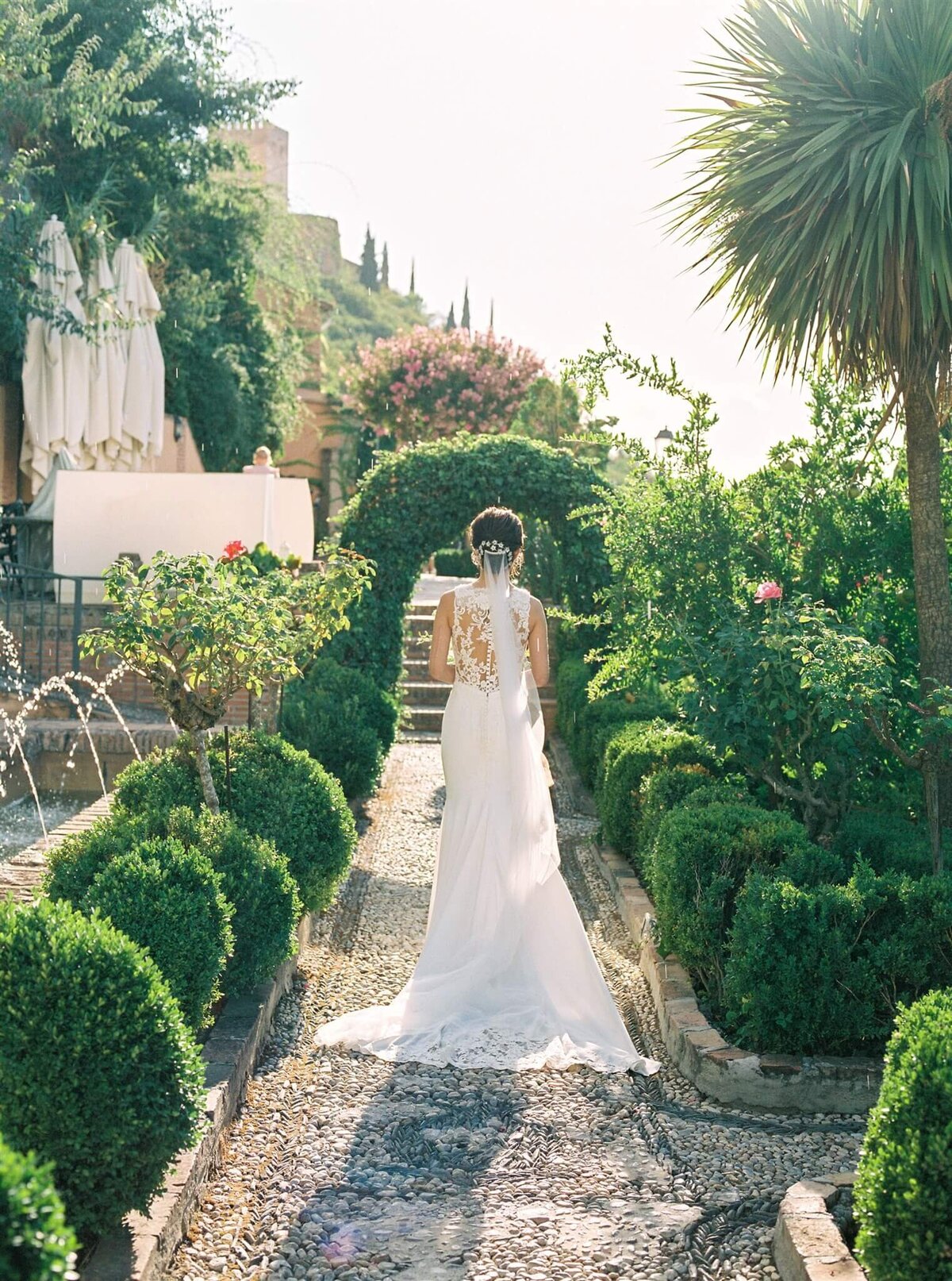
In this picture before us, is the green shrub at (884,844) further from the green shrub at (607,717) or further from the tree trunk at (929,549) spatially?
the green shrub at (607,717)

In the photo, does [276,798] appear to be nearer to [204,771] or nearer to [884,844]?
[204,771]

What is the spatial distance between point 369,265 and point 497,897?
78164 mm

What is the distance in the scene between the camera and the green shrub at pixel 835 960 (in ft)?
13.0

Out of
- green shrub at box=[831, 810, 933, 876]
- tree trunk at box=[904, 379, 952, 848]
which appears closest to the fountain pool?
green shrub at box=[831, 810, 933, 876]

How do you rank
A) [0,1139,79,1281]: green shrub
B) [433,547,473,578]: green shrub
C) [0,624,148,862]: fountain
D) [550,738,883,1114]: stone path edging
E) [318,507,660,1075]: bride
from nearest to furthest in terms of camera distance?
[0,1139,79,1281]: green shrub < [550,738,883,1114]: stone path edging < [318,507,660,1075]: bride < [0,624,148,862]: fountain < [433,547,473,578]: green shrub

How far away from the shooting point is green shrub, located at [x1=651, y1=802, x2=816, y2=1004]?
4551mm

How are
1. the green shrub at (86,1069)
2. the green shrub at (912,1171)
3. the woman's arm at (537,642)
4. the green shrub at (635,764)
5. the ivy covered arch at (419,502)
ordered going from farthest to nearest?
1. the ivy covered arch at (419,502)
2. the green shrub at (635,764)
3. the woman's arm at (537,642)
4. the green shrub at (86,1069)
5. the green shrub at (912,1171)

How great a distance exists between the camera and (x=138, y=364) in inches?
579

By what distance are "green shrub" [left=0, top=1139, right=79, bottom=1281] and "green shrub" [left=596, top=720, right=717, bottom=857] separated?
4987 mm

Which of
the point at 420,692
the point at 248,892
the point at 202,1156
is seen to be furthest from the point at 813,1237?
the point at 420,692

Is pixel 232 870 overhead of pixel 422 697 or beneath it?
overhead

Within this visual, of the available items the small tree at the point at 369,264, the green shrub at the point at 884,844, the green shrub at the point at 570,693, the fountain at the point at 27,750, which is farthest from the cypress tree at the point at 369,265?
the green shrub at the point at 884,844

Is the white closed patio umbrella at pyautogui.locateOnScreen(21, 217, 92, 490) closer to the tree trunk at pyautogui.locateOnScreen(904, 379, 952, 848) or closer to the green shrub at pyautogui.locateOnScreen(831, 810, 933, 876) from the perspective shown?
the tree trunk at pyautogui.locateOnScreen(904, 379, 952, 848)

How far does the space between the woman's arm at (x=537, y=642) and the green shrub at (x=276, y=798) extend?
3.62 feet
